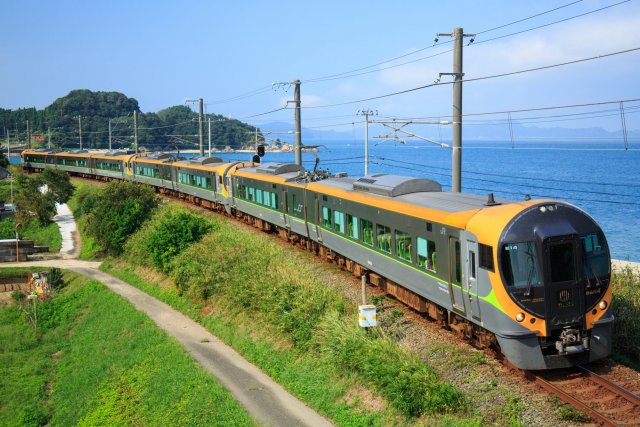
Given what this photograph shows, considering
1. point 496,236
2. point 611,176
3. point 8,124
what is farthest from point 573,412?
point 8,124

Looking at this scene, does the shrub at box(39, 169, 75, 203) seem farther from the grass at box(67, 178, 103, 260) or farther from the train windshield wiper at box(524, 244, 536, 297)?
the train windshield wiper at box(524, 244, 536, 297)

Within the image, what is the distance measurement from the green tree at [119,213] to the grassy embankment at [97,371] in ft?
9.87

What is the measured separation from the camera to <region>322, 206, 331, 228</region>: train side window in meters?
24.3

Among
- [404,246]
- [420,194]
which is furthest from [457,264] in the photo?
[420,194]

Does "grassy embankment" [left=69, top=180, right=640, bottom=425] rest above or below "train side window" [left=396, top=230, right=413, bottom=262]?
Answer: below

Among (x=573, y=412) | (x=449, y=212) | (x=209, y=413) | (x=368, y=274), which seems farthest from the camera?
(x=368, y=274)

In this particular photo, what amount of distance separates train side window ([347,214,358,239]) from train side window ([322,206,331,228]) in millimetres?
2153

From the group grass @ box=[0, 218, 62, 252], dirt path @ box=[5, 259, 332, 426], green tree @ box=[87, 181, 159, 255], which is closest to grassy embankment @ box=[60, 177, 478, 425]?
dirt path @ box=[5, 259, 332, 426]

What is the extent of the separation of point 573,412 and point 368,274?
1100 centimetres

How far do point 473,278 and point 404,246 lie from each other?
12.8ft

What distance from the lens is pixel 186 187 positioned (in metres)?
47.3

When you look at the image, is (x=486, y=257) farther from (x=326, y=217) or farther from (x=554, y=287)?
(x=326, y=217)

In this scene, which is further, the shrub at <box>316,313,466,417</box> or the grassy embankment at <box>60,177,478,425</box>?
the grassy embankment at <box>60,177,478,425</box>

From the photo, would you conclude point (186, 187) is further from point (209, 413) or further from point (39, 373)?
point (209, 413)
